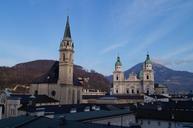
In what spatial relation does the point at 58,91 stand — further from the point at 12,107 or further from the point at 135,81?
the point at 135,81

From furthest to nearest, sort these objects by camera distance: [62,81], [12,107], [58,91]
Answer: [62,81]
[58,91]
[12,107]

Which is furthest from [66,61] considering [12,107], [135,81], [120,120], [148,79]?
[135,81]

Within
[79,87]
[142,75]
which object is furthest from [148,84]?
[79,87]

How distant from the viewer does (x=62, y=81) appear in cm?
8656

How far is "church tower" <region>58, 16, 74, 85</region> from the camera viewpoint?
285 feet

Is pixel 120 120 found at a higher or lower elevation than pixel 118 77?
lower

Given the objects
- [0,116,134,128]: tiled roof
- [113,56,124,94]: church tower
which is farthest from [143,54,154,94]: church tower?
[0,116,134,128]: tiled roof

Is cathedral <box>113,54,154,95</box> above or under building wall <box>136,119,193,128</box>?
above

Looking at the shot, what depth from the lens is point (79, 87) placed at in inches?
3681

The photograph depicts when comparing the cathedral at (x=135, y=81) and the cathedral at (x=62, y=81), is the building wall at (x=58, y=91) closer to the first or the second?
the cathedral at (x=62, y=81)

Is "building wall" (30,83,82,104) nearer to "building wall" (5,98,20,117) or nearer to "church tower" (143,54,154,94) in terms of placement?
"building wall" (5,98,20,117)

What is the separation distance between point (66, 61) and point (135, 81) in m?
77.7

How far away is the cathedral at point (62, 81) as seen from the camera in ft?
283

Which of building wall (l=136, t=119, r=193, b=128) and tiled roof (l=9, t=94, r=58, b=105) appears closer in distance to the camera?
building wall (l=136, t=119, r=193, b=128)
